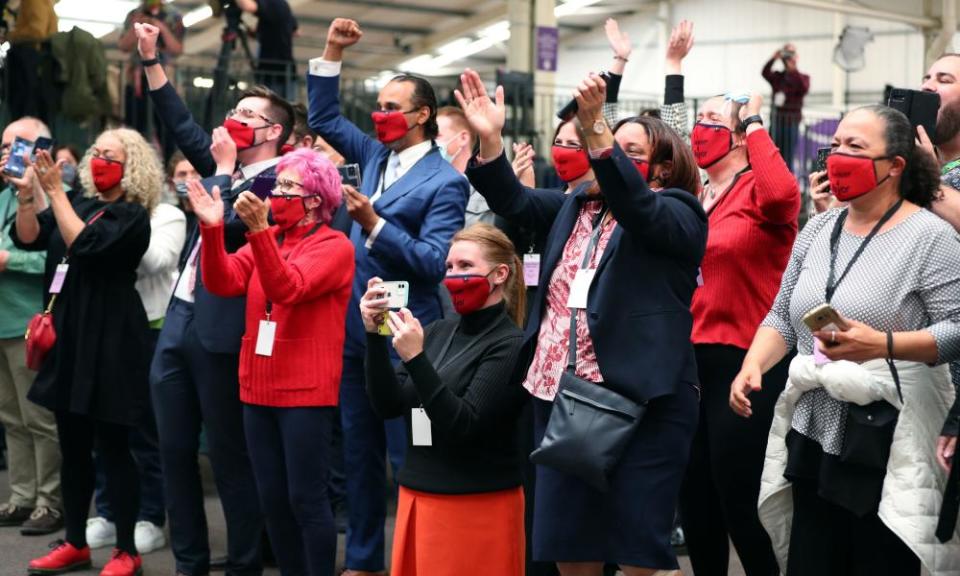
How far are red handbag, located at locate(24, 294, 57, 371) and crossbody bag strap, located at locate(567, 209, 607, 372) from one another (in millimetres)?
2320

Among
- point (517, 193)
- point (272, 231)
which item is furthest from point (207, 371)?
point (517, 193)

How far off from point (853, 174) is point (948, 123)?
2.29 feet

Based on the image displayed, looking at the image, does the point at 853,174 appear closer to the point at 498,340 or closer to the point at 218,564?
the point at 498,340

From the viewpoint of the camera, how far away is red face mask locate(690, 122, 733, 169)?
393 centimetres

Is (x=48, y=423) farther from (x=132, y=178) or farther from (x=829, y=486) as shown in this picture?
(x=829, y=486)

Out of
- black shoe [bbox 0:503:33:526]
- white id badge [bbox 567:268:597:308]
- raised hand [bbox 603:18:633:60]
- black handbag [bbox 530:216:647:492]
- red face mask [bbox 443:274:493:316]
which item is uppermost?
raised hand [bbox 603:18:633:60]

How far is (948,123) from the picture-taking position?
3436 millimetres

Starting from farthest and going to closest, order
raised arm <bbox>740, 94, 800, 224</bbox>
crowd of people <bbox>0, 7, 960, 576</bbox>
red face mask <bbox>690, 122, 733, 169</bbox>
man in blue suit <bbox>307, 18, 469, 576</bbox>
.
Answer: man in blue suit <bbox>307, 18, 469, 576</bbox>, red face mask <bbox>690, 122, 733, 169</bbox>, raised arm <bbox>740, 94, 800, 224</bbox>, crowd of people <bbox>0, 7, 960, 576</bbox>

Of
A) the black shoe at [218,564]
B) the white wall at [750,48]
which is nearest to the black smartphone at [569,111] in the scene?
the black shoe at [218,564]

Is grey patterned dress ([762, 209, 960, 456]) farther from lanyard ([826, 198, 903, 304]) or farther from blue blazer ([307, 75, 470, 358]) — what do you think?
blue blazer ([307, 75, 470, 358])

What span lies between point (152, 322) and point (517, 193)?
7.92 feet

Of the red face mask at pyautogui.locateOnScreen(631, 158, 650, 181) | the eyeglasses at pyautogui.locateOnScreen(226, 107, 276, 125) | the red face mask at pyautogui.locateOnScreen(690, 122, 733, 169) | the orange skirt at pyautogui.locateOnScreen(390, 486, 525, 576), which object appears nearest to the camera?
the red face mask at pyautogui.locateOnScreen(631, 158, 650, 181)

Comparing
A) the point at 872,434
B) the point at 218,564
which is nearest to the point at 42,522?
the point at 218,564

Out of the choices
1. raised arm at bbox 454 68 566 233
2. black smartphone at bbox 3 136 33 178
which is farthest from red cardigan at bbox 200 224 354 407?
black smartphone at bbox 3 136 33 178
